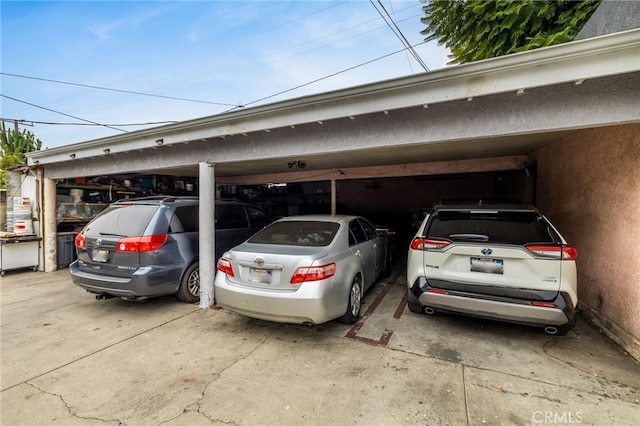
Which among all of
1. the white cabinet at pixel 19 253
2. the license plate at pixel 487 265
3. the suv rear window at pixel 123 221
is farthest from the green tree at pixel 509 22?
the white cabinet at pixel 19 253

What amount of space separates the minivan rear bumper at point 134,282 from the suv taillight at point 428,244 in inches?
145

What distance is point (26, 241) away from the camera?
7.30m

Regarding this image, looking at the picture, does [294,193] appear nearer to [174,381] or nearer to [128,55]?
[128,55]

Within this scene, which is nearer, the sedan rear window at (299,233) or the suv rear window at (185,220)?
the sedan rear window at (299,233)

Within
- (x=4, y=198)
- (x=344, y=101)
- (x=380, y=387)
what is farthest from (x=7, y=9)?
(x=380, y=387)

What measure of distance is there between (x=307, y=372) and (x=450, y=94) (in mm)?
3229

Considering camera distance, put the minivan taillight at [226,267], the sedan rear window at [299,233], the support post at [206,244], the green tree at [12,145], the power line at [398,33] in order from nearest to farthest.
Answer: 1. the minivan taillight at [226,267]
2. the sedan rear window at [299,233]
3. the support post at [206,244]
4. the power line at [398,33]
5. the green tree at [12,145]

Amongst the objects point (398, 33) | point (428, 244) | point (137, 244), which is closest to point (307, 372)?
point (428, 244)

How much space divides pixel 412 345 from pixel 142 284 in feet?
12.3

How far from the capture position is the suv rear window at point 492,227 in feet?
10.5

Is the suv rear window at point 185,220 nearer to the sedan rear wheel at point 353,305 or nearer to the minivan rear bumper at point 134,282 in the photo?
the minivan rear bumper at point 134,282

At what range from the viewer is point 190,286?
4.84 m

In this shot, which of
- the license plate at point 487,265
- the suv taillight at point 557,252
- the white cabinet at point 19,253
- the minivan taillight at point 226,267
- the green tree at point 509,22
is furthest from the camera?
the white cabinet at point 19,253

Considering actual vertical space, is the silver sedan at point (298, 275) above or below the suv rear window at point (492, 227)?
below
